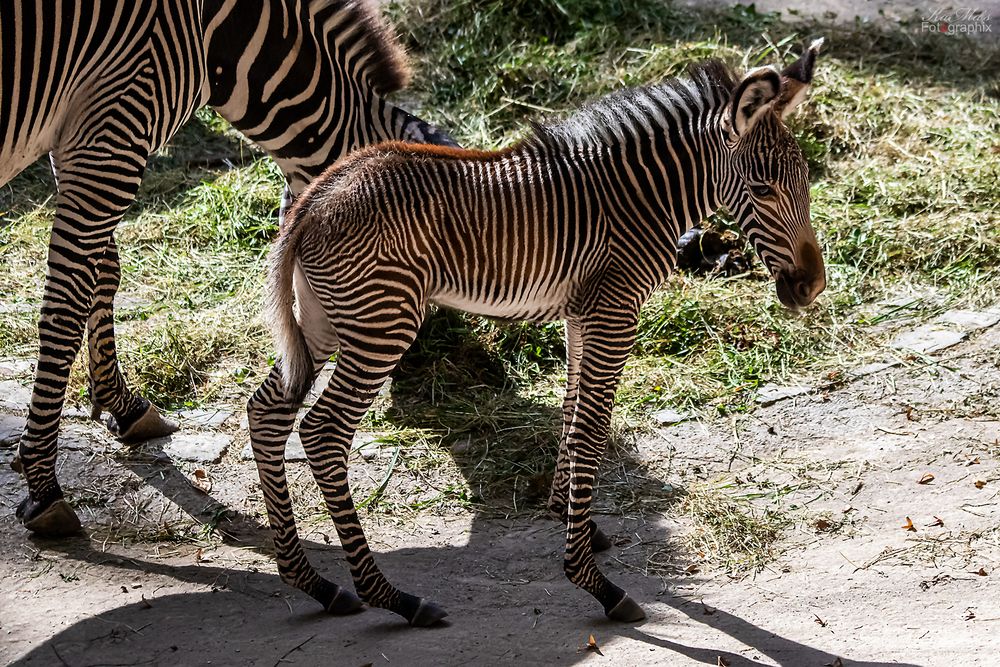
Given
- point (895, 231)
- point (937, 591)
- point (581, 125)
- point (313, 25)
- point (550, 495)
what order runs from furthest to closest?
1. point (895, 231)
2. point (313, 25)
3. point (550, 495)
4. point (581, 125)
5. point (937, 591)

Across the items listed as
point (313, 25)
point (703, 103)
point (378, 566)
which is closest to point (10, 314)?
point (313, 25)

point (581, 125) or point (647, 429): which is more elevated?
point (581, 125)

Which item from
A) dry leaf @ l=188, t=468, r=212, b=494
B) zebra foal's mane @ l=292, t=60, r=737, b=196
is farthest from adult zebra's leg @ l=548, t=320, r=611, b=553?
dry leaf @ l=188, t=468, r=212, b=494

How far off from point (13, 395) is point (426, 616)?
357cm

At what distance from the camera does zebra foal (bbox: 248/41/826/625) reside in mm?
4855

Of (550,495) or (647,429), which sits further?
(647,429)

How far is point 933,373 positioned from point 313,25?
4625 mm

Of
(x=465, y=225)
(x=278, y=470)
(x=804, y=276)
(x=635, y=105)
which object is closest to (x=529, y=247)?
(x=465, y=225)

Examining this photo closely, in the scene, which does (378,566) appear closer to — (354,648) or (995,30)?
(354,648)

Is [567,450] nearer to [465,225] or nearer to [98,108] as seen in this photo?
[465,225]

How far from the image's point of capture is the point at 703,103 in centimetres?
530

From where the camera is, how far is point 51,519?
18.5ft

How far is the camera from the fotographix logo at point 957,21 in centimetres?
1168

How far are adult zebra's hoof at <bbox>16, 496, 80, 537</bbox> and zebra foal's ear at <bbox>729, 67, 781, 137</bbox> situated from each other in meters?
4.00
